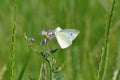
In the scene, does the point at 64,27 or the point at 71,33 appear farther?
the point at 64,27

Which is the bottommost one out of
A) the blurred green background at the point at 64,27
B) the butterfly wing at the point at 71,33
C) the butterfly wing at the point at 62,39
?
the blurred green background at the point at 64,27

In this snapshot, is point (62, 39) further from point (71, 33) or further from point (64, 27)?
point (64, 27)

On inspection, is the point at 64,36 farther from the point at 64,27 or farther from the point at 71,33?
the point at 64,27

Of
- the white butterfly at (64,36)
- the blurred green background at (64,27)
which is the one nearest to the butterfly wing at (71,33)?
the white butterfly at (64,36)

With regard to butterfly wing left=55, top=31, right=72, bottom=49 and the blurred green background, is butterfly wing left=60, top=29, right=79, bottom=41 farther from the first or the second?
the blurred green background

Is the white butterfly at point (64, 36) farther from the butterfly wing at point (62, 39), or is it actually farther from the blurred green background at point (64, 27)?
the blurred green background at point (64, 27)

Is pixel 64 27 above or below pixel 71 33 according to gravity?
below

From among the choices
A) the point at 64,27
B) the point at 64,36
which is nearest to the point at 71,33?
the point at 64,36

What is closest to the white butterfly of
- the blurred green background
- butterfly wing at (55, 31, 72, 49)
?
butterfly wing at (55, 31, 72, 49)

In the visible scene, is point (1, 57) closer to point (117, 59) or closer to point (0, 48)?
point (0, 48)
